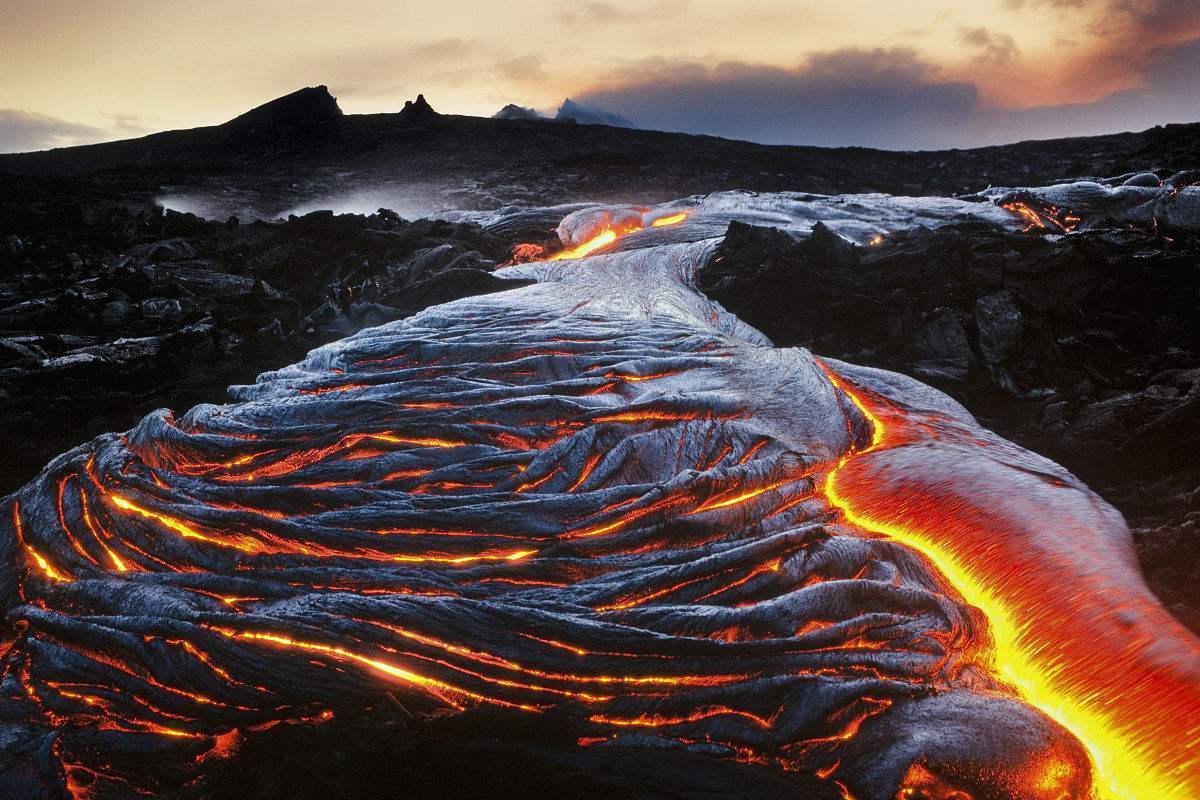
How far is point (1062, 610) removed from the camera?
8.46ft

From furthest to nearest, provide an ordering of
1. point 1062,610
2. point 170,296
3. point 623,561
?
point 170,296 → point 623,561 → point 1062,610

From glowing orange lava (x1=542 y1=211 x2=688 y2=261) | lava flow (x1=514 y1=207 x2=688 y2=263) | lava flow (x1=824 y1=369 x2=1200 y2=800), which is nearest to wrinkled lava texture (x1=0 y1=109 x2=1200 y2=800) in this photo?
lava flow (x1=824 y1=369 x2=1200 y2=800)

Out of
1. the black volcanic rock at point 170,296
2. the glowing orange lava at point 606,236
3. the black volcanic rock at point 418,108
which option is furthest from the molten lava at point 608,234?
the black volcanic rock at point 418,108

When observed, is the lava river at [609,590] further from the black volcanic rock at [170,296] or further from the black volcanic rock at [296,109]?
the black volcanic rock at [296,109]

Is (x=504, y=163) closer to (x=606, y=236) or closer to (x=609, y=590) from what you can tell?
(x=606, y=236)

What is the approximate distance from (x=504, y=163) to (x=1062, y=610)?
16.0m

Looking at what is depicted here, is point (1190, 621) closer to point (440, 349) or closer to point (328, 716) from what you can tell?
point (328, 716)

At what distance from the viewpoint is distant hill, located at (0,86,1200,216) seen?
43.3 feet

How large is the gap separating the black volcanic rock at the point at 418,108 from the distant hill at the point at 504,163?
128 cm

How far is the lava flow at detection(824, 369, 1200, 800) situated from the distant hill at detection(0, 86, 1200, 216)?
34.5ft

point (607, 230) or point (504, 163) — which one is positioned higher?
point (504, 163)

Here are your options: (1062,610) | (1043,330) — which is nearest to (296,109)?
(1043,330)

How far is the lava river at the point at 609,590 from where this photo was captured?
221 centimetres

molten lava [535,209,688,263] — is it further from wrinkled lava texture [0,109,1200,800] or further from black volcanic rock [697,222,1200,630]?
wrinkled lava texture [0,109,1200,800]
